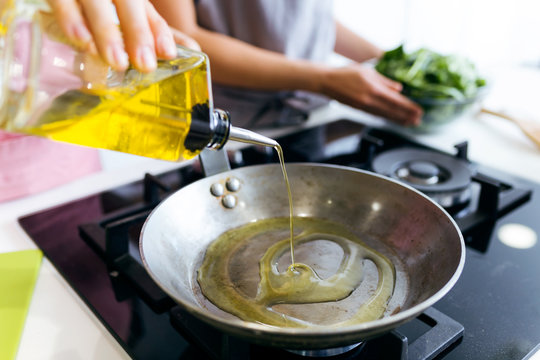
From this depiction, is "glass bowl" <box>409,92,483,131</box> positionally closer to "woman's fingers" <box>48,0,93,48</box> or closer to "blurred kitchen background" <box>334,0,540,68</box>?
"woman's fingers" <box>48,0,93,48</box>

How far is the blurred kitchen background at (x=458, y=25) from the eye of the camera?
207 cm

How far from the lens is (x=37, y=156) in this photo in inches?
28.1

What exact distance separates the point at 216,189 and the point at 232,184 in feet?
0.08

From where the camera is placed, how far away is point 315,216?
2.04 feet

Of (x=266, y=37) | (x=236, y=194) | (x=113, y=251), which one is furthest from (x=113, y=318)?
(x=266, y=37)

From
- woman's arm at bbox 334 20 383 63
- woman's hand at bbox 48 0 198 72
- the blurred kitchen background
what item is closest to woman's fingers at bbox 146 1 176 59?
woman's hand at bbox 48 0 198 72

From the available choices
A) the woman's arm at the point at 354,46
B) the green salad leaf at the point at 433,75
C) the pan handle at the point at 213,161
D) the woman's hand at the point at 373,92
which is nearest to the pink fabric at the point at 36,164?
the pan handle at the point at 213,161

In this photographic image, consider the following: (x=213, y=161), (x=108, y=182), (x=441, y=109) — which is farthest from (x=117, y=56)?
(x=441, y=109)

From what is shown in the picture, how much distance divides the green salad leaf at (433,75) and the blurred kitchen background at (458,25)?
3.49 ft

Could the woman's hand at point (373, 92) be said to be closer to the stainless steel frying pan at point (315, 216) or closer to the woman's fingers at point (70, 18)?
the stainless steel frying pan at point (315, 216)

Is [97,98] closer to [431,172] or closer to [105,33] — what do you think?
[105,33]

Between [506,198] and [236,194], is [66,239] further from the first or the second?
[506,198]

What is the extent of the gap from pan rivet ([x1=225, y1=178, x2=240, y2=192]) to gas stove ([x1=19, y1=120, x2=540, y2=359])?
0.13 m

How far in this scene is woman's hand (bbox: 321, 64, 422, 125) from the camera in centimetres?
92
